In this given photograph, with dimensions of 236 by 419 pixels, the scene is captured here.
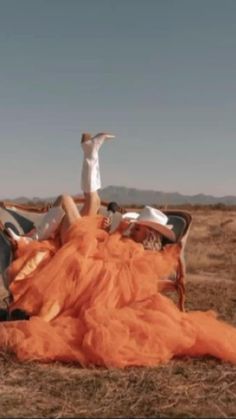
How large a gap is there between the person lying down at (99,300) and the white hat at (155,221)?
0.03 ft

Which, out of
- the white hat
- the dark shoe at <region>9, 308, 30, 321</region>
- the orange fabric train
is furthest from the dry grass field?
the white hat

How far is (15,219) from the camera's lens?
7684 millimetres

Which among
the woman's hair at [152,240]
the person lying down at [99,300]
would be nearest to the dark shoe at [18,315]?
the person lying down at [99,300]

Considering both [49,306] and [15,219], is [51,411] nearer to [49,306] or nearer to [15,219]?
[49,306]

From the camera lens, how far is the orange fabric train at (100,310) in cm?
511

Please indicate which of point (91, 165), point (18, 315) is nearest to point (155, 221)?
point (91, 165)

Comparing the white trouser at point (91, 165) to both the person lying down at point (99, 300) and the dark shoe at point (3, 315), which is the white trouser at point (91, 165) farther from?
the dark shoe at point (3, 315)

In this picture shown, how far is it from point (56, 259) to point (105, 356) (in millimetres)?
1153

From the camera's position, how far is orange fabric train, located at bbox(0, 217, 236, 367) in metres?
5.11

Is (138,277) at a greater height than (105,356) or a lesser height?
greater

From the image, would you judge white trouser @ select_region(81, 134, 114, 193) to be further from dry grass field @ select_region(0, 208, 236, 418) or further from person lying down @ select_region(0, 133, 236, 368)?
dry grass field @ select_region(0, 208, 236, 418)

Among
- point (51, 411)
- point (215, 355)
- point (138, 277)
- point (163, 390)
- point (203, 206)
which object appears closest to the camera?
point (51, 411)

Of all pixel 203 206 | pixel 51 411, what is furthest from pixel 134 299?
A: pixel 203 206

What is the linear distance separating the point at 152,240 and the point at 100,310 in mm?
1396
